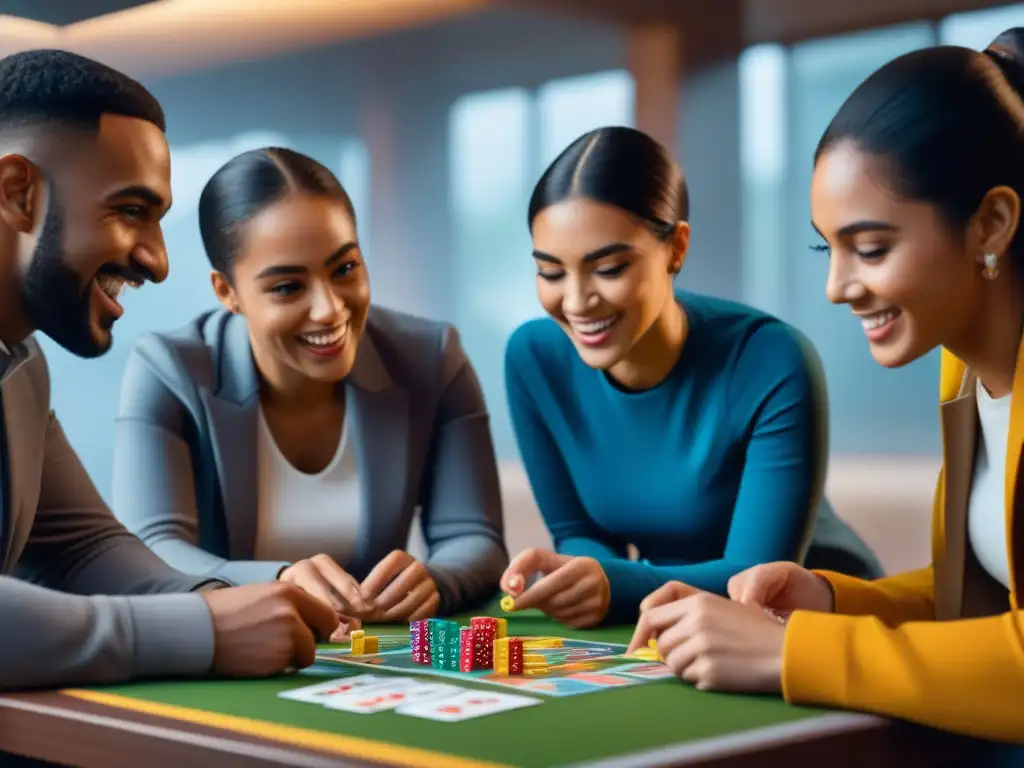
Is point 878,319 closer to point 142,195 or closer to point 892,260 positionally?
point 892,260

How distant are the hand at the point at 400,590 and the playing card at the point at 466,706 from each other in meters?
0.61

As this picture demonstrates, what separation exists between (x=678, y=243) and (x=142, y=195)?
3.20 feet

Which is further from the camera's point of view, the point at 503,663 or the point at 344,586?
the point at 344,586

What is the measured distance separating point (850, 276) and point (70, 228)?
0.97 metres

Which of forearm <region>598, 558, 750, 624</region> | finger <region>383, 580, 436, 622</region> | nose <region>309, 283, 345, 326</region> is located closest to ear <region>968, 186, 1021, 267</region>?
forearm <region>598, 558, 750, 624</region>

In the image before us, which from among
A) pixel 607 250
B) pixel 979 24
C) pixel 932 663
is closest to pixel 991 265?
pixel 932 663

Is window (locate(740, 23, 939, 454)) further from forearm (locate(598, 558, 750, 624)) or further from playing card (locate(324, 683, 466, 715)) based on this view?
playing card (locate(324, 683, 466, 715))

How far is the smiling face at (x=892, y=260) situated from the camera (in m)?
1.53

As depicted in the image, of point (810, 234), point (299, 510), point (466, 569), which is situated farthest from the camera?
point (810, 234)

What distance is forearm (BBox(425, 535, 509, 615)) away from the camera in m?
2.12

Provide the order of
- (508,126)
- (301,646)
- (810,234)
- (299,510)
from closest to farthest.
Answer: (301,646) → (299,510) → (810,234) → (508,126)

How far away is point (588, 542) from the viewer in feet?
7.97

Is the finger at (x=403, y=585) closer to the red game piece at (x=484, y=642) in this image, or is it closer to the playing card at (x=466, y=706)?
the red game piece at (x=484, y=642)

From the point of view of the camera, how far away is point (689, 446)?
92.4 inches
